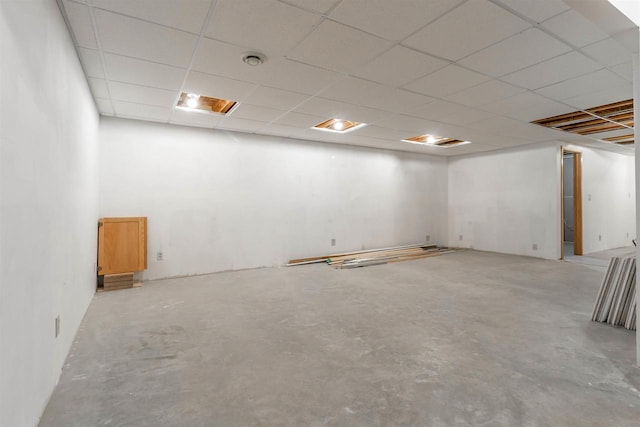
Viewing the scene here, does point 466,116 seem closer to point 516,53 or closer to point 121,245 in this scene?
point 516,53

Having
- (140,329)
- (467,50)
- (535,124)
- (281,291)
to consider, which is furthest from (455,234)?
(140,329)

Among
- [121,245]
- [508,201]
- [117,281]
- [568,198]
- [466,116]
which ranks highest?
[466,116]

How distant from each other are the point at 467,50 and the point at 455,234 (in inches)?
252

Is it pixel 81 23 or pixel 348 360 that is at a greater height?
pixel 81 23

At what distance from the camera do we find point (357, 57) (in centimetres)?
277

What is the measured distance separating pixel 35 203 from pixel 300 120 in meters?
3.67

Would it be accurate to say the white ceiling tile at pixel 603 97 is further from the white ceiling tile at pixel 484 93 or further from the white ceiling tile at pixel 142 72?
the white ceiling tile at pixel 142 72

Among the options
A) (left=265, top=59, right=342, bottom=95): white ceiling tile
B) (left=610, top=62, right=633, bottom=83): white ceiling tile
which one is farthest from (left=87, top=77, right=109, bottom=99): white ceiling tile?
(left=610, top=62, right=633, bottom=83): white ceiling tile

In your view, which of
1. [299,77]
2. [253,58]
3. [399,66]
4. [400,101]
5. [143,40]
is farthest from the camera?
[400,101]

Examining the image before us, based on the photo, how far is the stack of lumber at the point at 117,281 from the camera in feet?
13.6

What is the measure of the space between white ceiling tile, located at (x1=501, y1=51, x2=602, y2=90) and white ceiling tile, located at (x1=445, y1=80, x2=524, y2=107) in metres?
0.13

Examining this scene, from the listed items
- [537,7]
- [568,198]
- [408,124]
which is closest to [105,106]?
[408,124]

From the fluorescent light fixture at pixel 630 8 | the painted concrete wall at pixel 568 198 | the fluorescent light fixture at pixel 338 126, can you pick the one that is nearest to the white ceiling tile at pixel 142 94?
the fluorescent light fixture at pixel 338 126

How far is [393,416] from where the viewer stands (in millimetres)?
1680
